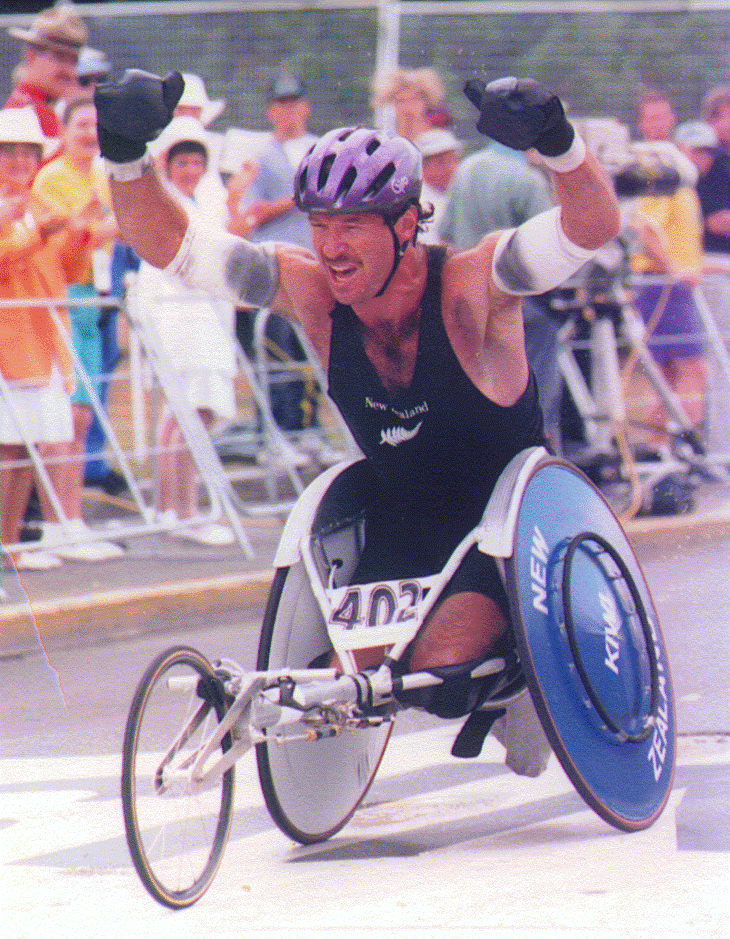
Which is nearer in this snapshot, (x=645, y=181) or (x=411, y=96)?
(x=411, y=96)

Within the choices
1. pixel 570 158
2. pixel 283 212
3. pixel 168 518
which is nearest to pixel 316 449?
pixel 168 518

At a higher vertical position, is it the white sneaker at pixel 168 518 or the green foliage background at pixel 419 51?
the green foliage background at pixel 419 51

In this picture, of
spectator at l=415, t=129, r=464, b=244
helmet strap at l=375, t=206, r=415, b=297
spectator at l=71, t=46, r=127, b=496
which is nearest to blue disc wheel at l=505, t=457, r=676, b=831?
helmet strap at l=375, t=206, r=415, b=297

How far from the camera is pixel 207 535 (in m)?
7.65

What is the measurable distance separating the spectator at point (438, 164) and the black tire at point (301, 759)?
284cm

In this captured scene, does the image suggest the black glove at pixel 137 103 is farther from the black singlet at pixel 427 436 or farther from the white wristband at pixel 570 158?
the white wristband at pixel 570 158

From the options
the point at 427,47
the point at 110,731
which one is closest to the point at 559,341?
the point at 427,47

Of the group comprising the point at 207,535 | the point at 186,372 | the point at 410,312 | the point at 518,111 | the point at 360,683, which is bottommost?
the point at 207,535

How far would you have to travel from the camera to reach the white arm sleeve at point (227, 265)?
13.1 ft

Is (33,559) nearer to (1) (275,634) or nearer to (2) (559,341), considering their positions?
(2) (559,341)

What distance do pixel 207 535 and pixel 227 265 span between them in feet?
12.3

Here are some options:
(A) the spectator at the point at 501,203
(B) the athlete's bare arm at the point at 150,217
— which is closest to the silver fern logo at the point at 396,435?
(B) the athlete's bare arm at the point at 150,217

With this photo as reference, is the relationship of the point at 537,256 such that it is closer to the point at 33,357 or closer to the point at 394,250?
the point at 394,250

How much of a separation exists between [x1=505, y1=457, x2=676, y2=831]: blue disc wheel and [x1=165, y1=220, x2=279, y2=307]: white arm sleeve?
79 cm
